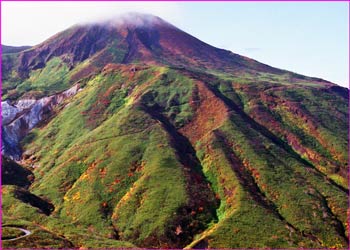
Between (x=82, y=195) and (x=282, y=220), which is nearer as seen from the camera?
(x=282, y=220)

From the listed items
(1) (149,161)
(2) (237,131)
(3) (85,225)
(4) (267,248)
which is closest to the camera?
(4) (267,248)

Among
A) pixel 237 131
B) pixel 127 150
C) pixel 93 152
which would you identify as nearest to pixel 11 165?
pixel 93 152

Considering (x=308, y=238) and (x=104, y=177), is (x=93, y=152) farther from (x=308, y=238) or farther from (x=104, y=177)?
(x=308, y=238)

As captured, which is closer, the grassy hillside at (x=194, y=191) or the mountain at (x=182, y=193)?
the mountain at (x=182, y=193)

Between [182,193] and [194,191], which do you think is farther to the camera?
[194,191]

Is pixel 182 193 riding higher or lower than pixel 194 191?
lower

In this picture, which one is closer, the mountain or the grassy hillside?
the mountain

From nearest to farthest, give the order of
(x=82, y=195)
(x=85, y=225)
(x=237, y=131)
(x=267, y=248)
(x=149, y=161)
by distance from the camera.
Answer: (x=267, y=248) < (x=85, y=225) < (x=82, y=195) < (x=149, y=161) < (x=237, y=131)

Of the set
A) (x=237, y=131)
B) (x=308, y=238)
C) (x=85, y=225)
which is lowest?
(x=85, y=225)

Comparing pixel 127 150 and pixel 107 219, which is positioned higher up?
pixel 127 150
